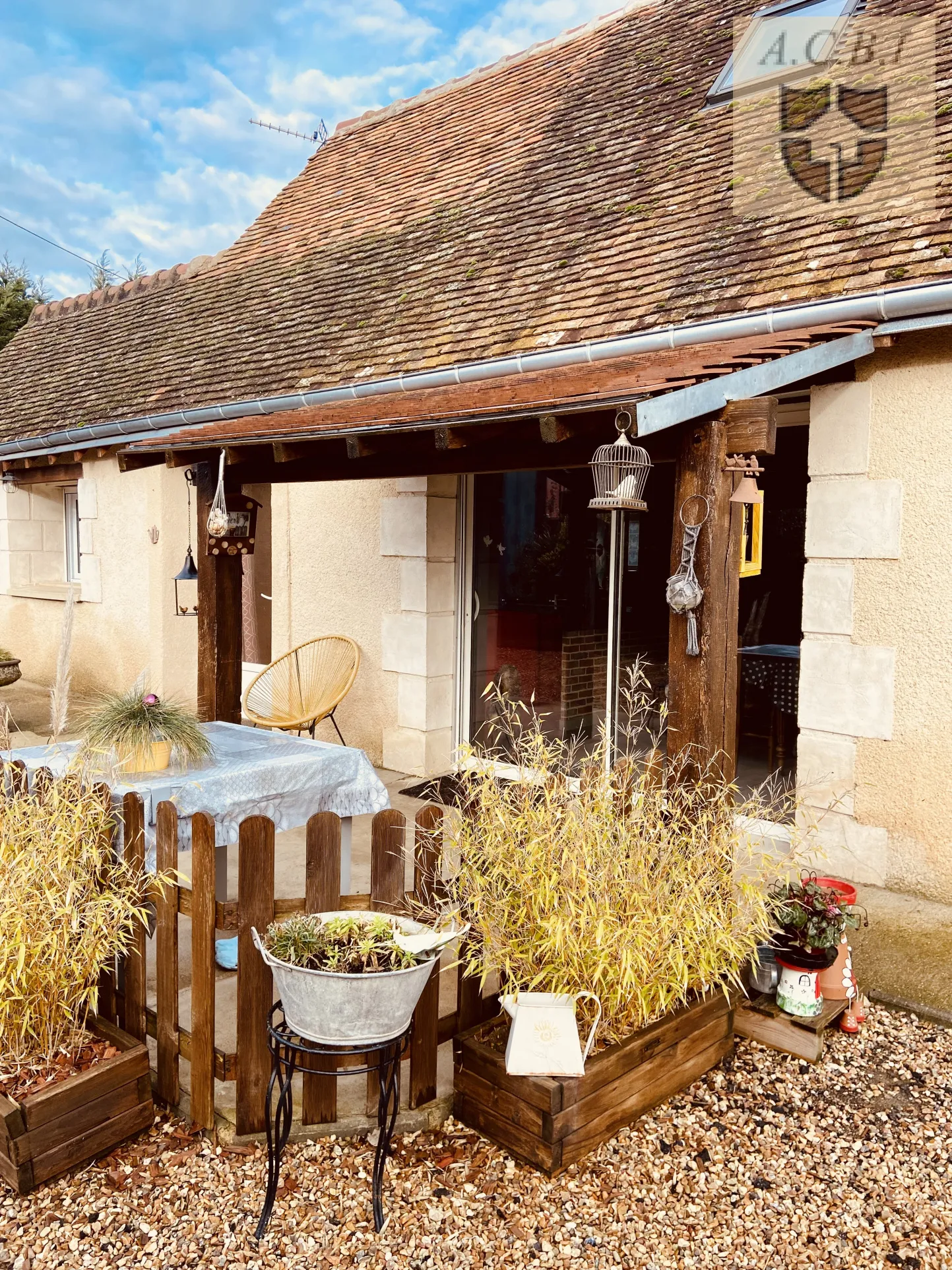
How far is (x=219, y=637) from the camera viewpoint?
5344 mm

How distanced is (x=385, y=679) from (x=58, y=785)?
13.0ft

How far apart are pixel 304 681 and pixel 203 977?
4.47 m

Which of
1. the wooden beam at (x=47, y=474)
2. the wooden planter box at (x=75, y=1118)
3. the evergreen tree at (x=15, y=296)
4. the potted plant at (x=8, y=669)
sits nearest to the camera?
A: the wooden planter box at (x=75, y=1118)

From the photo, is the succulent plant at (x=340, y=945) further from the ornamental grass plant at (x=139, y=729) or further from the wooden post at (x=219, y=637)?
the wooden post at (x=219, y=637)

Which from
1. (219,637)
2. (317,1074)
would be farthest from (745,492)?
(219,637)

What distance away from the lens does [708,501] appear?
11.0ft

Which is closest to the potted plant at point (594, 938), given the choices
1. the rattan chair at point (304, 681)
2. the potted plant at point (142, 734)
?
the potted plant at point (142, 734)

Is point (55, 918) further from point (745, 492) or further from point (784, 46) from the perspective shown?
point (784, 46)

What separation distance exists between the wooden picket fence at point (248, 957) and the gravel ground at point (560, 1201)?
0.14 metres

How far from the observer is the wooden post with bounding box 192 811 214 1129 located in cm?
262

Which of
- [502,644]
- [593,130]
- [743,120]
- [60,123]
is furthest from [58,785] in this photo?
[60,123]

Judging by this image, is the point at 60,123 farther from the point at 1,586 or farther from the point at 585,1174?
the point at 585,1174

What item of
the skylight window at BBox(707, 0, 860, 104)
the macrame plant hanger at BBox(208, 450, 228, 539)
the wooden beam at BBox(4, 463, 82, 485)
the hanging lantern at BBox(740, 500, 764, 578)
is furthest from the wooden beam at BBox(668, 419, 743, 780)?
the wooden beam at BBox(4, 463, 82, 485)

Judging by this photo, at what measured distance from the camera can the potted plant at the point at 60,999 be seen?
2.44m
